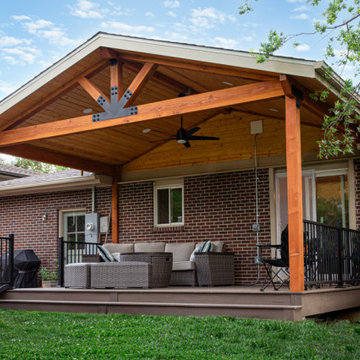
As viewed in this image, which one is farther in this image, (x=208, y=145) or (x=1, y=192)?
(x=1, y=192)

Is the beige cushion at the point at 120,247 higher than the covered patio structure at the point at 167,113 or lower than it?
lower

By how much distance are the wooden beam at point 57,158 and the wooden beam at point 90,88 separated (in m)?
2.05

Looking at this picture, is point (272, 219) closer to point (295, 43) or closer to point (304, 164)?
point (304, 164)

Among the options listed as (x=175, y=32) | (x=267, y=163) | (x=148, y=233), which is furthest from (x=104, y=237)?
(x=175, y=32)

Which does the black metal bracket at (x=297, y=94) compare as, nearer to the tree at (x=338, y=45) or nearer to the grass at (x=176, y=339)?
the tree at (x=338, y=45)

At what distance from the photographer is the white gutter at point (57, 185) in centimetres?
1223

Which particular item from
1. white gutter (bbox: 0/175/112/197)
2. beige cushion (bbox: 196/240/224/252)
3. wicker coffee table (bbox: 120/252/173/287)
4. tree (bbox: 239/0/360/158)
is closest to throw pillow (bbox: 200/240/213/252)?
beige cushion (bbox: 196/240/224/252)

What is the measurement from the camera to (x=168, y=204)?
1164cm

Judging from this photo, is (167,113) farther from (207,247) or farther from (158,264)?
(207,247)

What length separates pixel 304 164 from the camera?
397 inches

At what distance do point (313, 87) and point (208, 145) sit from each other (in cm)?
411

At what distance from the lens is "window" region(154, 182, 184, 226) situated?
1148 centimetres

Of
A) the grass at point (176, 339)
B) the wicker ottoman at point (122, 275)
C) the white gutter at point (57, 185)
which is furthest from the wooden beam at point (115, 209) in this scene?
the grass at point (176, 339)

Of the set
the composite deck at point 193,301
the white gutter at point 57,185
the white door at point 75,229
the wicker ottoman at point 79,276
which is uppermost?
the white gutter at point 57,185
